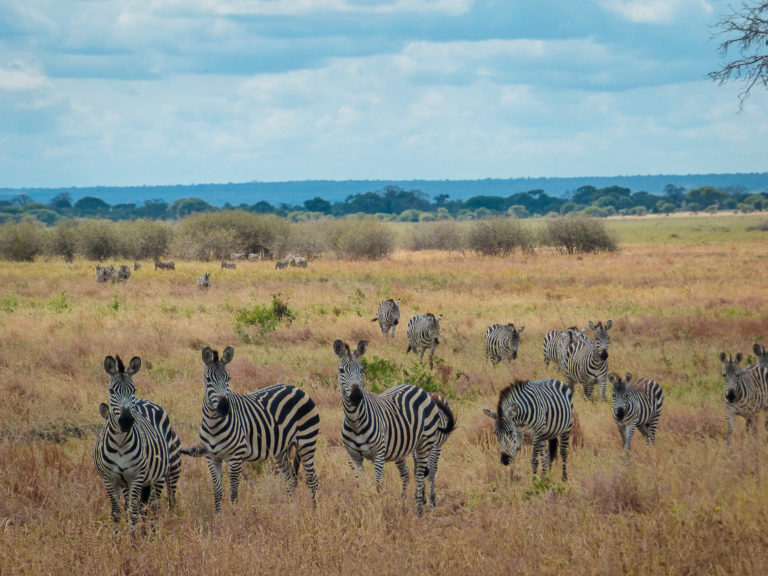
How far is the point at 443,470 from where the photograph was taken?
9.29 metres

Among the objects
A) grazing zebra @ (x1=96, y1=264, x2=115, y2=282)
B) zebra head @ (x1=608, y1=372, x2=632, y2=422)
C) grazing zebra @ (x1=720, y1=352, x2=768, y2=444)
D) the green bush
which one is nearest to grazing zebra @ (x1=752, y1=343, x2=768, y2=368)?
grazing zebra @ (x1=720, y1=352, x2=768, y2=444)

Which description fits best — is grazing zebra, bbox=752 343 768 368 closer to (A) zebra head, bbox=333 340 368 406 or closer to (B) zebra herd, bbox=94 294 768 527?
(B) zebra herd, bbox=94 294 768 527

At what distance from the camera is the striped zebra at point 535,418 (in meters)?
8.20

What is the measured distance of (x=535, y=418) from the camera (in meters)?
8.55

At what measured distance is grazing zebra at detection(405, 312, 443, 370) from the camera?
16609 mm

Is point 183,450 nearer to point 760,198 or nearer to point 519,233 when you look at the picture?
point 519,233

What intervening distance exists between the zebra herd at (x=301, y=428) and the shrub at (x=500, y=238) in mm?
47793

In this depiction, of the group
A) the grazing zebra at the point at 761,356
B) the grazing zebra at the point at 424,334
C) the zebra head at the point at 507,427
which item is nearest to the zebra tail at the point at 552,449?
the zebra head at the point at 507,427

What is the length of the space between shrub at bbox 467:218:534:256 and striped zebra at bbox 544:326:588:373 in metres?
40.9

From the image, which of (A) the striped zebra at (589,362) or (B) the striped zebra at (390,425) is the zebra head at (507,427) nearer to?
(B) the striped zebra at (390,425)

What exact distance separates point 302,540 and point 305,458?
A: 1.51 metres

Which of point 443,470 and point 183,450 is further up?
point 183,450

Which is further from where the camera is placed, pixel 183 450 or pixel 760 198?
pixel 760 198

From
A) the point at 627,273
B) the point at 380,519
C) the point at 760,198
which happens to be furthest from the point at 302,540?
the point at 760,198
